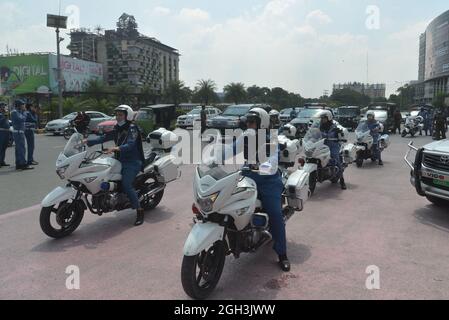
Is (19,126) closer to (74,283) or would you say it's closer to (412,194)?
(74,283)

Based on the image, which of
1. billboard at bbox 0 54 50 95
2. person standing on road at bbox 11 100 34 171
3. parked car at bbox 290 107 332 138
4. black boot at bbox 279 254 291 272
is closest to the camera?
black boot at bbox 279 254 291 272

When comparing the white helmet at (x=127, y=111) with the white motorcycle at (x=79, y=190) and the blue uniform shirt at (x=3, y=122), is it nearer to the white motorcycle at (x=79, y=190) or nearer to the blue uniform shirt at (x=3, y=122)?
the white motorcycle at (x=79, y=190)

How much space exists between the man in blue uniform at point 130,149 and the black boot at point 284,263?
8.19 feet

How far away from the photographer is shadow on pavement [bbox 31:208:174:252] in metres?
5.18

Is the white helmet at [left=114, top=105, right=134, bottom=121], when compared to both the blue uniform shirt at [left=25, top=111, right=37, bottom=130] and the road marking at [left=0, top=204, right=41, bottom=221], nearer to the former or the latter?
the road marking at [left=0, top=204, right=41, bottom=221]

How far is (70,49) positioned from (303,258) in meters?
119

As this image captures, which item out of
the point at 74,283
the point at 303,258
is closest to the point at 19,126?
the point at 74,283

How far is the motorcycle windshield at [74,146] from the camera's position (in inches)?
219

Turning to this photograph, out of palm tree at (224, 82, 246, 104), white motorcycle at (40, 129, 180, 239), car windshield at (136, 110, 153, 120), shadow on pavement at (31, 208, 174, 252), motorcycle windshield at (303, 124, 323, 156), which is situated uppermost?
palm tree at (224, 82, 246, 104)

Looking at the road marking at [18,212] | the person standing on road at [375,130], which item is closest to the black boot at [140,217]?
the road marking at [18,212]

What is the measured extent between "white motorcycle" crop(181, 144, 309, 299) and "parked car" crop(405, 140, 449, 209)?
10.6 ft

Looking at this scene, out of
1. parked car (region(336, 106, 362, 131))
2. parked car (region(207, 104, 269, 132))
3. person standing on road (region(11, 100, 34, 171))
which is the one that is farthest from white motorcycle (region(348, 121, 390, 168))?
parked car (region(336, 106, 362, 131))

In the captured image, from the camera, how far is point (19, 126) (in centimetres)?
1142

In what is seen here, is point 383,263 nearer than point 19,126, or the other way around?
point 383,263
